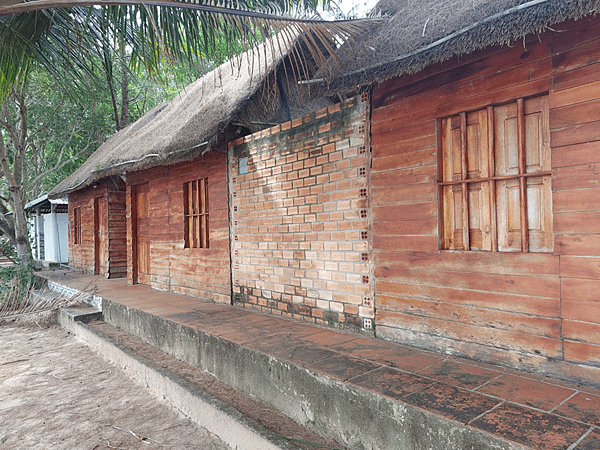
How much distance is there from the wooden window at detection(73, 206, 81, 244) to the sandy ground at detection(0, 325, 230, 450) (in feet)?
25.4

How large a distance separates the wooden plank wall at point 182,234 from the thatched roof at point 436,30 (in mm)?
3077

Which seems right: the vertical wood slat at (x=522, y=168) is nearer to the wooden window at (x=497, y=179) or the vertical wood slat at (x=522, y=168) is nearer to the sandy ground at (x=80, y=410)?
the wooden window at (x=497, y=179)

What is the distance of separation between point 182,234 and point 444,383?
5.66 m

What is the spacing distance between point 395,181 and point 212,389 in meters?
2.85

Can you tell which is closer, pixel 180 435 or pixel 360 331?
pixel 180 435

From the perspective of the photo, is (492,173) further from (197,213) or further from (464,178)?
(197,213)

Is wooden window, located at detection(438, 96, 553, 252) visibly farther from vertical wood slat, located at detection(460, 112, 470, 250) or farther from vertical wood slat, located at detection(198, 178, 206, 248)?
vertical wood slat, located at detection(198, 178, 206, 248)

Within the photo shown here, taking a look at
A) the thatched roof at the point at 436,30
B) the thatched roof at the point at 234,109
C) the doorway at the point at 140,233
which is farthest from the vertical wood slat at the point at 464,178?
the doorway at the point at 140,233

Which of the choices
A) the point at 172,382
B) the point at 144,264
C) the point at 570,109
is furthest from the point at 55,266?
the point at 570,109

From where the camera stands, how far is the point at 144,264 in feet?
30.2

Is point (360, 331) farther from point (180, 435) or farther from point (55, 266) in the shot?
point (55, 266)

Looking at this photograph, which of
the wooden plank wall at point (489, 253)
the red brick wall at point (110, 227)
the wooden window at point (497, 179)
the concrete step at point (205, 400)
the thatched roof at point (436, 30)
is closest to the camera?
the thatched roof at point (436, 30)

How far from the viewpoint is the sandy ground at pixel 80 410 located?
12.2 ft

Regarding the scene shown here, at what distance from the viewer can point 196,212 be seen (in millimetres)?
7137
